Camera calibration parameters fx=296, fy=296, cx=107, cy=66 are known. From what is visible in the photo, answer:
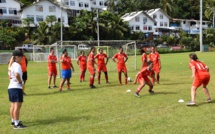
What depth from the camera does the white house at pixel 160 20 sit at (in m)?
89.4

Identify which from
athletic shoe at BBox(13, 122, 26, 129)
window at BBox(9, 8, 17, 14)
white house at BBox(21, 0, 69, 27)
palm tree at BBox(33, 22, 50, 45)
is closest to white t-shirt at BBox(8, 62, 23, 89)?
athletic shoe at BBox(13, 122, 26, 129)

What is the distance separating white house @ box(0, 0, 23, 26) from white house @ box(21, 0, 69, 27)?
5.86ft

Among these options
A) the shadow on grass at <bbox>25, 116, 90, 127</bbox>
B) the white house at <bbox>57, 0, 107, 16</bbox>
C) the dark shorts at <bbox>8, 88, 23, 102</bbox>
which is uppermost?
the white house at <bbox>57, 0, 107, 16</bbox>

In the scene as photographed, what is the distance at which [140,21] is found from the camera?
83.8m

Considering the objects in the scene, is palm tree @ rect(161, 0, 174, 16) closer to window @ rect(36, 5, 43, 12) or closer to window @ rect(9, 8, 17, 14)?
window @ rect(36, 5, 43, 12)

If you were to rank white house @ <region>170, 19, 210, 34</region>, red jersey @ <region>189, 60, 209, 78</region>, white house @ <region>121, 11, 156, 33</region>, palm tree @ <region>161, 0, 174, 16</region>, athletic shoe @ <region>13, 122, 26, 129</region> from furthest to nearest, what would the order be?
1. palm tree @ <region>161, 0, 174, 16</region>
2. white house @ <region>170, 19, 210, 34</region>
3. white house @ <region>121, 11, 156, 33</region>
4. red jersey @ <region>189, 60, 209, 78</region>
5. athletic shoe @ <region>13, 122, 26, 129</region>

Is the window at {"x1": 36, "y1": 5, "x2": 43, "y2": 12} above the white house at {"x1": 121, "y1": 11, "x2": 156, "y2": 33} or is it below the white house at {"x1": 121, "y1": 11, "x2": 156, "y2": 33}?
above

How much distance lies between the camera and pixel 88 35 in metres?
62.5

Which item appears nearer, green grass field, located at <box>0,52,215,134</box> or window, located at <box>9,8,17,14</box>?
green grass field, located at <box>0,52,215,134</box>

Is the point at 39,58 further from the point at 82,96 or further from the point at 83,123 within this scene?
the point at 83,123

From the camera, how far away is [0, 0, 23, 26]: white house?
63750 millimetres

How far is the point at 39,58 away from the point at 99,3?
59000mm

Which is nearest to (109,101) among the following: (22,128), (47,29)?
(22,128)

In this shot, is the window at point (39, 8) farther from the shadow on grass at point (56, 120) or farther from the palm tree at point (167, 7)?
the shadow on grass at point (56, 120)
